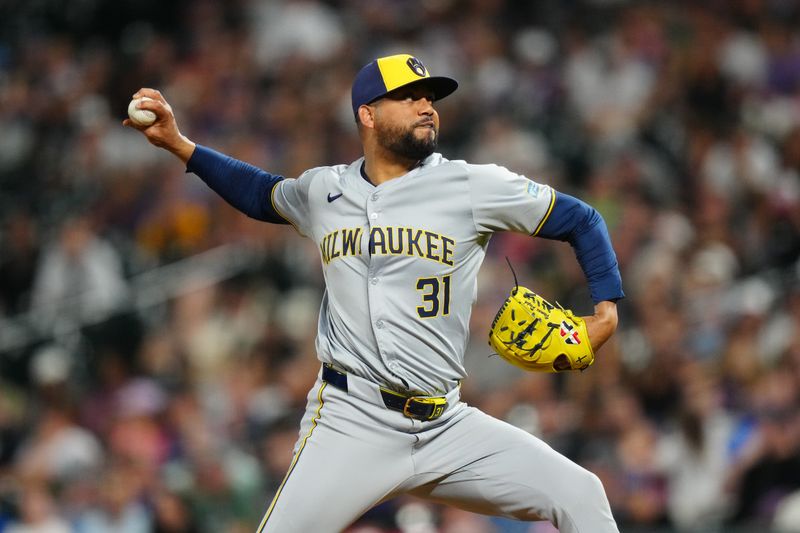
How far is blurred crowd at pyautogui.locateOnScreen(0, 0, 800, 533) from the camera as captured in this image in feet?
25.2

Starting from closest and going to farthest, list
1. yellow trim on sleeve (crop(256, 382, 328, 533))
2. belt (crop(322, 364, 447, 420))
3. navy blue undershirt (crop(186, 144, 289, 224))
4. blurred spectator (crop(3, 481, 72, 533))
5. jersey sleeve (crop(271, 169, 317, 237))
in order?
yellow trim on sleeve (crop(256, 382, 328, 533)) < belt (crop(322, 364, 447, 420)) < jersey sleeve (crop(271, 169, 317, 237)) < navy blue undershirt (crop(186, 144, 289, 224)) < blurred spectator (crop(3, 481, 72, 533))

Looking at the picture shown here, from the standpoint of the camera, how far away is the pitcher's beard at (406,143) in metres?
4.55

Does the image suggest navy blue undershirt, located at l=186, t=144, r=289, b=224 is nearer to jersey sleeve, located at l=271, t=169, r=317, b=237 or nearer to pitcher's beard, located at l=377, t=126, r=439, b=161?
jersey sleeve, located at l=271, t=169, r=317, b=237

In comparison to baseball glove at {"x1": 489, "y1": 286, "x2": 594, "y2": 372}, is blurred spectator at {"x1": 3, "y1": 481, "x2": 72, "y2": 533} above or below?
below

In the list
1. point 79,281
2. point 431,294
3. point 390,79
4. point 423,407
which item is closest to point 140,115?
point 390,79

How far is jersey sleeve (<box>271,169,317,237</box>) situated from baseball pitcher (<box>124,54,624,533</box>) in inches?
5.3

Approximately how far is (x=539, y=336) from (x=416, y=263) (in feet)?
1.59

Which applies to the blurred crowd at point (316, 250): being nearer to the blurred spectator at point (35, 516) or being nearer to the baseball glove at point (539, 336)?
the blurred spectator at point (35, 516)

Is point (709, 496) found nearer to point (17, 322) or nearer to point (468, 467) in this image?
point (468, 467)

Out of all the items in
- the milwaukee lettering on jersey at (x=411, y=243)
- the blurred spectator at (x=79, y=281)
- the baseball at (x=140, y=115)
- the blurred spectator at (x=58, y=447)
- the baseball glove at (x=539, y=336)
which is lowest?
the blurred spectator at (x=58, y=447)

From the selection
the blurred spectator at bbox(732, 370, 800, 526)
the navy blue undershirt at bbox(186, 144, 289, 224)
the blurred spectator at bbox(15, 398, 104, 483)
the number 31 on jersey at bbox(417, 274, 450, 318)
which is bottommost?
the blurred spectator at bbox(732, 370, 800, 526)

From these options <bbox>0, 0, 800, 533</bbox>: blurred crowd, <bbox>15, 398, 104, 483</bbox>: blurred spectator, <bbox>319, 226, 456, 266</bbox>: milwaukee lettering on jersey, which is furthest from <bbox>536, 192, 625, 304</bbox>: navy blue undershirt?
<bbox>15, 398, 104, 483</bbox>: blurred spectator

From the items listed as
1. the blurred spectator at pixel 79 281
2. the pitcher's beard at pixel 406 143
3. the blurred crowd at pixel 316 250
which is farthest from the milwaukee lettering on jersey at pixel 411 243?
the blurred spectator at pixel 79 281

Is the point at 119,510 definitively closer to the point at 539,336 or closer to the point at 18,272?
the point at 18,272
